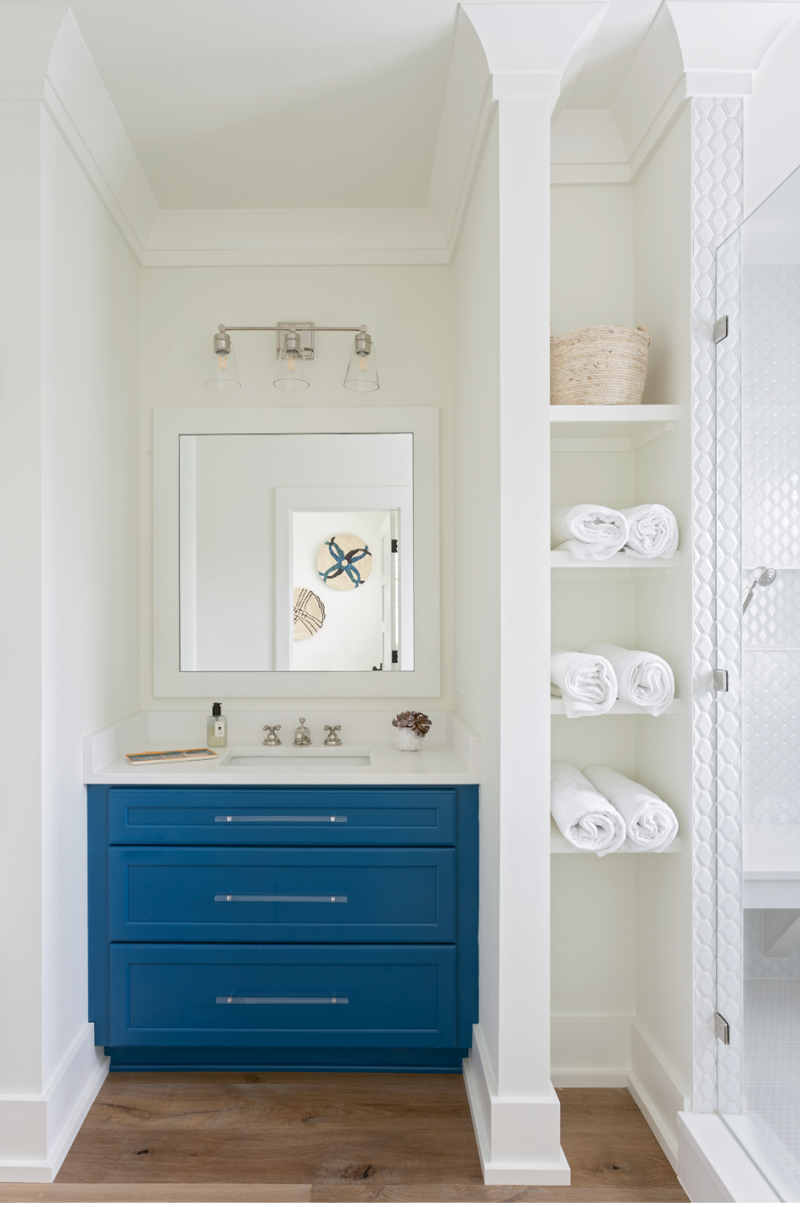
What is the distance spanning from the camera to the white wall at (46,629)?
5.78 feet

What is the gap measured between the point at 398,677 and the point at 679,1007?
4.15ft

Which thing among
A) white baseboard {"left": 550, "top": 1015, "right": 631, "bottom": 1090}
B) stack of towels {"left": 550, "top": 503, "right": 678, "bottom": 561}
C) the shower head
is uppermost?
stack of towels {"left": 550, "top": 503, "right": 678, "bottom": 561}

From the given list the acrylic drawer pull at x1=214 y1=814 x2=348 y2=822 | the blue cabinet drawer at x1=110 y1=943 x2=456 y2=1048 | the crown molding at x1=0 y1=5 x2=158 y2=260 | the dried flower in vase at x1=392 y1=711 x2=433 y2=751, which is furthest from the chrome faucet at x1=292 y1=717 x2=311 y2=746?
the crown molding at x1=0 y1=5 x2=158 y2=260

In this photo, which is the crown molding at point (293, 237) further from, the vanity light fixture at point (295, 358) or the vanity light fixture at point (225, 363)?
the vanity light fixture at point (225, 363)

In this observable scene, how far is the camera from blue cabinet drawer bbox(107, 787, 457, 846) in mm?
2084

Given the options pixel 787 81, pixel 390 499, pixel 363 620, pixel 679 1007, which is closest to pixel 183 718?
pixel 363 620

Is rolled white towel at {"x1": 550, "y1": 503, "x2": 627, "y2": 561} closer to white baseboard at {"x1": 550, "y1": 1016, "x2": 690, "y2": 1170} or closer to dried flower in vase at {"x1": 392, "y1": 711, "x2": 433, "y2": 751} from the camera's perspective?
dried flower in vase at {"x1": 392, "y1": 711, "x2": 433, "y2": 751}

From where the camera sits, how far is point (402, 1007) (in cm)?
207

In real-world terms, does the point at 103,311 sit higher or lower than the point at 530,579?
higher

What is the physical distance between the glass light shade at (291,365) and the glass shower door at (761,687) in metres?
1.28

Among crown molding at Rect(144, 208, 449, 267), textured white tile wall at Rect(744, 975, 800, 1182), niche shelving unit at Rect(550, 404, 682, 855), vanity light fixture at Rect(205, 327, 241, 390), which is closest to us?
textured white tile wall at Rect(744, 975, 800, 1182)

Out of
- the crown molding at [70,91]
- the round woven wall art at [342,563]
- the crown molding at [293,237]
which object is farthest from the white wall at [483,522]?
the crown molding at [70,91]

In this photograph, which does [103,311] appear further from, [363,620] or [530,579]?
[530,579]

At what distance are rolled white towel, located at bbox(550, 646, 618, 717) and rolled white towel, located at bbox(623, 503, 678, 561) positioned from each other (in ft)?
0.95
